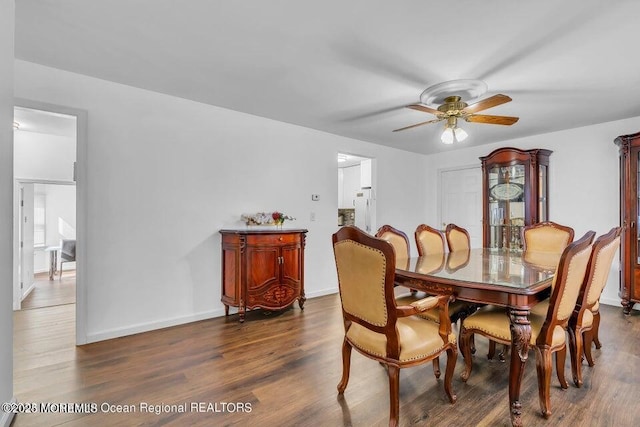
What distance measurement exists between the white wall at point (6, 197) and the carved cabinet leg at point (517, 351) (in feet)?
8.65

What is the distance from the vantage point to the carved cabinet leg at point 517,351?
1638 millimetres

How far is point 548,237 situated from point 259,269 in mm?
3062

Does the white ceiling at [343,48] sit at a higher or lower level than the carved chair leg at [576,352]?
higher

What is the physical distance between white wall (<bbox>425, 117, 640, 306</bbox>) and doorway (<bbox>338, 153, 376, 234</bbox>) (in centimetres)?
258

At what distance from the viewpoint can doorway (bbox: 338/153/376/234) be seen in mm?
5744

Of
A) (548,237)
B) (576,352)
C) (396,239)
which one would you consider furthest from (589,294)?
(548,237)

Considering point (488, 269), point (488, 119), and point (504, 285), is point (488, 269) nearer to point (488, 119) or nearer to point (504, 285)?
point (504, 285)

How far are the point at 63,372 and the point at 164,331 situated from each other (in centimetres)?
83

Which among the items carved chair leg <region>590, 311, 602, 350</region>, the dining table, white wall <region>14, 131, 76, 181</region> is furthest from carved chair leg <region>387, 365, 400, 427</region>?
white wall <region>14, 131, 76, 181</region>

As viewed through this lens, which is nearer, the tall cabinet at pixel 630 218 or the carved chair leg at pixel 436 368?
the carved chair leg at pixel 436 368

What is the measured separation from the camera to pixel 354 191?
21.3 feet

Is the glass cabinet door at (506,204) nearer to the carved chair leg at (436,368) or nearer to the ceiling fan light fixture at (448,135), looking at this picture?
the ceiling fan light fixture at (448,135)

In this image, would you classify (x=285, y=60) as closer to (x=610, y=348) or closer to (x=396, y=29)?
(x=396, y=29)

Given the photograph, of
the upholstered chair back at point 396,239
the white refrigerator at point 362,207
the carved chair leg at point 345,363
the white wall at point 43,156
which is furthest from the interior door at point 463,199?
the white wall at point 43,156
